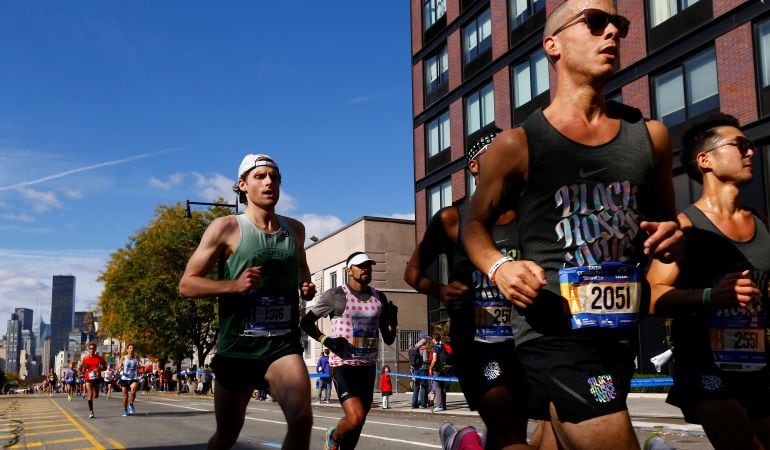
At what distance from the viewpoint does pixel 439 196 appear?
34.5 metres

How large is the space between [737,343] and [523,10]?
26.9 meters

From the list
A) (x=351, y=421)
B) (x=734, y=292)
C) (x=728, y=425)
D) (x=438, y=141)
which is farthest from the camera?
(x=438, y=141)

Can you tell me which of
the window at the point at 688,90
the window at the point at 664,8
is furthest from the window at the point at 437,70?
the window at the point at 688,90

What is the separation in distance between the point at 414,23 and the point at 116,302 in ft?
86.0

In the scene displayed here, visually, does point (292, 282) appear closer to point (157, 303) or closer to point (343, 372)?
point (343, 372)

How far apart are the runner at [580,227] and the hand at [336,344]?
3.95m

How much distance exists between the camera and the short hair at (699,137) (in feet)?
13.7

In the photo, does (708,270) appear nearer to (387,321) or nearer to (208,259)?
(208,259)

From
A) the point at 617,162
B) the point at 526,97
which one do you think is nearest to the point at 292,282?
the point at 617,162

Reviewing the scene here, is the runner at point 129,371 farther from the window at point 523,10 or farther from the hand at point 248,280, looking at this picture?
the window at point 523,10

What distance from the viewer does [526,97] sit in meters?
28.7

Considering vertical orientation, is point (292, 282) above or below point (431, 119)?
below

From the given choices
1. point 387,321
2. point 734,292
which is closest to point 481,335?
point 734,292

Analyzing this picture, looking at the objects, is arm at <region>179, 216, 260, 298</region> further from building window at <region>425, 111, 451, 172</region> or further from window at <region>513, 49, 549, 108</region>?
building window at <region>425, 111, 451, 172</region>
